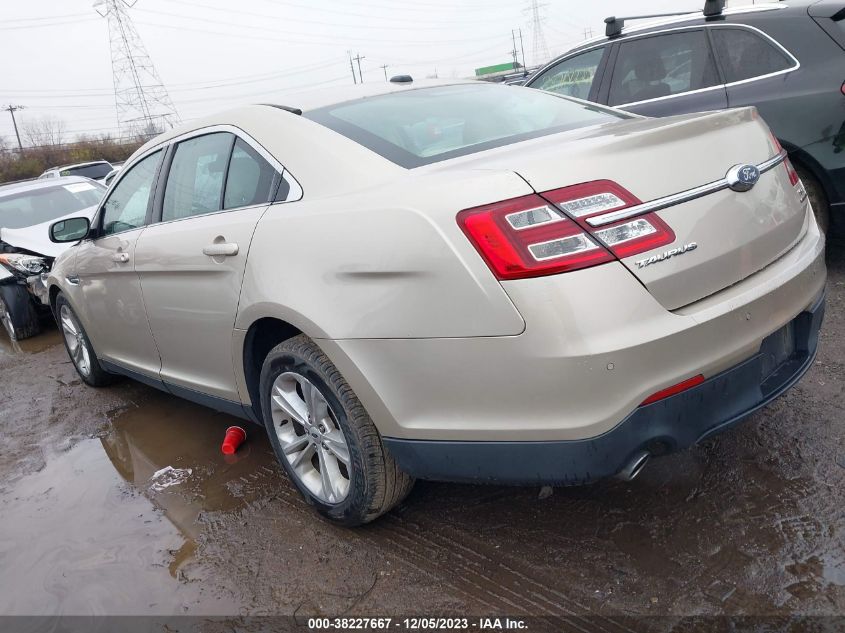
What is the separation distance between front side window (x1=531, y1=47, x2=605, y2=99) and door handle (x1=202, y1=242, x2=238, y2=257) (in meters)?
3.62

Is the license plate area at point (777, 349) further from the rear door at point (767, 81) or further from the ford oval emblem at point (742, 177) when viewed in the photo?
the rear door at point (767, 81)

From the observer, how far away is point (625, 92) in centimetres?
512

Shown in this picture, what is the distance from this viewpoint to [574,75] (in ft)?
18.3

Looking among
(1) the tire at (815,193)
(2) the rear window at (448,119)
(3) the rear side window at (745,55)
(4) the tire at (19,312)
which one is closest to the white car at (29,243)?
(4) the tire at (19,312)

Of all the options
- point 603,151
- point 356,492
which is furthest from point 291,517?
point 603,151

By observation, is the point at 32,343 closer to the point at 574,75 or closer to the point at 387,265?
the point at 574,75

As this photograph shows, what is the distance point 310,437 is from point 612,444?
47.5 inches

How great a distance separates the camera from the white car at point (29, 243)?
6.67 m

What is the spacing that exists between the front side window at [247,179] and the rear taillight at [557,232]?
1.05m

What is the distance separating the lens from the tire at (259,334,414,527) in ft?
7.54

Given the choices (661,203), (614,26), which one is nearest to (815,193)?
(614,26)

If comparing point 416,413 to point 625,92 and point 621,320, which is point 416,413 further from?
point 625,92

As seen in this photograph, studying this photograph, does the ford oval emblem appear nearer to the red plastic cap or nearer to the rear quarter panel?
the rear quarter panel

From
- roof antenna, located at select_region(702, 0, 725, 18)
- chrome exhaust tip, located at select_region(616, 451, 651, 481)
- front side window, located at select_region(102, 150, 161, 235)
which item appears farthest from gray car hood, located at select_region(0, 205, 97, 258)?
chrome exhaust tip, located at select_region(616, 451, 651, 481)
